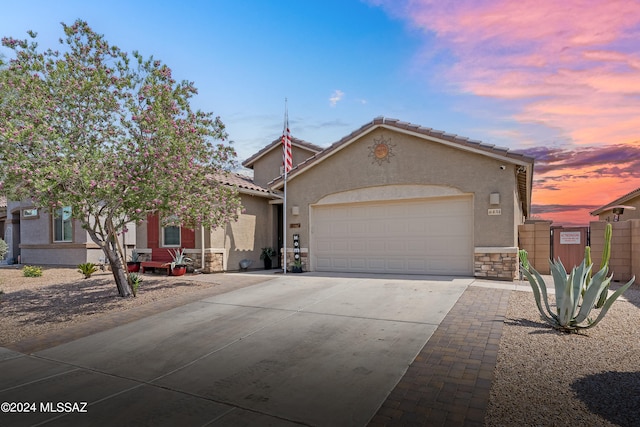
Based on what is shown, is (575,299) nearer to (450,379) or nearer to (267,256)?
(450,379)

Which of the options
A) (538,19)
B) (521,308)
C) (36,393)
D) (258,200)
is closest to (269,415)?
(36,393)

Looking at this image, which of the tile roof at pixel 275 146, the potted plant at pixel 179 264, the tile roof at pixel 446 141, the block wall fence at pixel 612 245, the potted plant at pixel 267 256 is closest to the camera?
the tile roof at pixel 446 141

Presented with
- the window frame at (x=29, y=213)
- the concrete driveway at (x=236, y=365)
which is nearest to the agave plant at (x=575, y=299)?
the concrete driveway at (x=236, y=365)

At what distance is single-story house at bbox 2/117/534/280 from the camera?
432 inches

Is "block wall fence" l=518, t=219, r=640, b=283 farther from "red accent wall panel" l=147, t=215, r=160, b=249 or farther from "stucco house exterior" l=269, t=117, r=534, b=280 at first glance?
"red accent wall panel" l=147, t=215, r=160, b=249

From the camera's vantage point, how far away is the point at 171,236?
15.2 m

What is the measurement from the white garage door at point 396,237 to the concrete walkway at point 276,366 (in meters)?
3.33

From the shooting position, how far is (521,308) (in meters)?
7.43

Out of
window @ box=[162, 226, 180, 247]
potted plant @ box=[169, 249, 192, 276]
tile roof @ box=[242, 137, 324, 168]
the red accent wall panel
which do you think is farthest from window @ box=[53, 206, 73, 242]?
tile roof @ box=[242, 137, 324, 168]

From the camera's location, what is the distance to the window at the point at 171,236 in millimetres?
15062

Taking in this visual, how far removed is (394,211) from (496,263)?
3383 mm

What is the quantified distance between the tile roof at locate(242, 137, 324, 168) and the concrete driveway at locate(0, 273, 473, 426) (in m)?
11.0

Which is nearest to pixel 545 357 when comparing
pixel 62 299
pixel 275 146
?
pixel 62 299

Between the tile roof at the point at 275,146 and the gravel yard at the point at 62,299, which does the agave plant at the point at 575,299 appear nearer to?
the gravel yard at the point at 62,299
